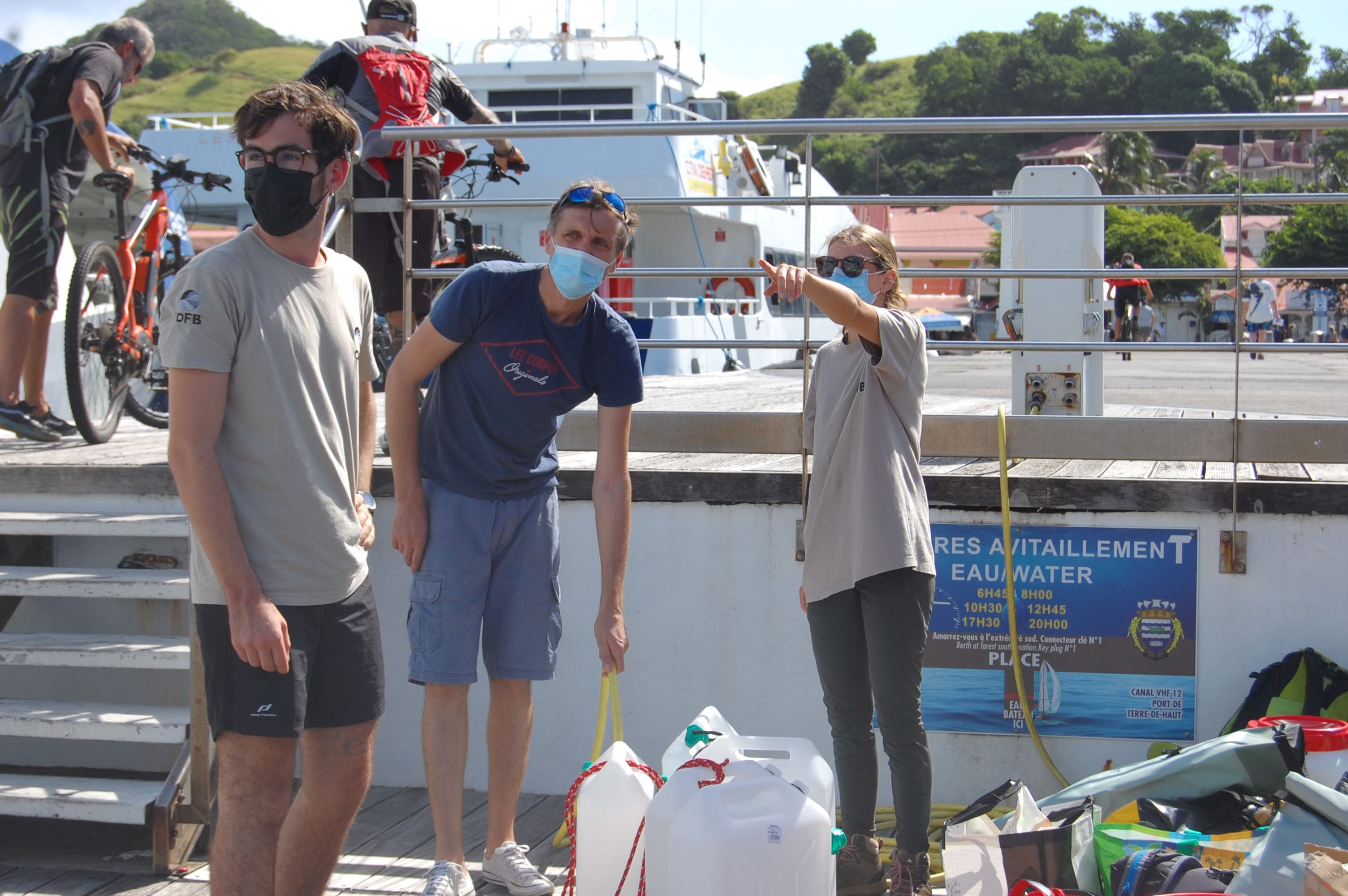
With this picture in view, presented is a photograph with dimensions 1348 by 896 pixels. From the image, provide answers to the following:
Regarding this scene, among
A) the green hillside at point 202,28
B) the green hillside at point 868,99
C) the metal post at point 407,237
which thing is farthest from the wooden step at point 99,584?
the green hillside at point 868,99

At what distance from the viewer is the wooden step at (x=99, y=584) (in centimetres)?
390

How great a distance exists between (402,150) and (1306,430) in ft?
11.3

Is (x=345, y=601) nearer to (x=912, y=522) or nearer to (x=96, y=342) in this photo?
(x=912, y=522)

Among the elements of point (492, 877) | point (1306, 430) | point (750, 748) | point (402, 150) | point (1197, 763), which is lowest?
point (492, 877)

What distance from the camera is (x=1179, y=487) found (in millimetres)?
3945

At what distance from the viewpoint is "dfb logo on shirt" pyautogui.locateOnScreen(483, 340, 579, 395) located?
3.09 meters

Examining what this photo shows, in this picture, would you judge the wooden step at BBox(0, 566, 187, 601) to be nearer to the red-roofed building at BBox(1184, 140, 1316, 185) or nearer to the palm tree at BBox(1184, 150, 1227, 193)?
the palm tree at BBox(1184, 150, 1227, 193)

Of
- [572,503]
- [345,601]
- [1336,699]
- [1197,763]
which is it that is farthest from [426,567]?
[1336,699]

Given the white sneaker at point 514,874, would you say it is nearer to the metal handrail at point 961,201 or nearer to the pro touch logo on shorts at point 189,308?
the pro touch logo on shorts at point 189,308

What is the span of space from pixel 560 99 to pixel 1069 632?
20.3 meters

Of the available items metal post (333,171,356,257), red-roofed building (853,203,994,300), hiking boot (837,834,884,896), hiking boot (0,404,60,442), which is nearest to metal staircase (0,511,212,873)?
hiking boot (0,404,60,442)

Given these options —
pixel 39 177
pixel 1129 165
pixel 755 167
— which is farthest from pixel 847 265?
pixel 1129 165

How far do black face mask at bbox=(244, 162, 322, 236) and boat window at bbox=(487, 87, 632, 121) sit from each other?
2056 cm

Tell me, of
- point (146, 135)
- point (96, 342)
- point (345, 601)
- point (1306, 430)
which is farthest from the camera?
point (146, 135)
